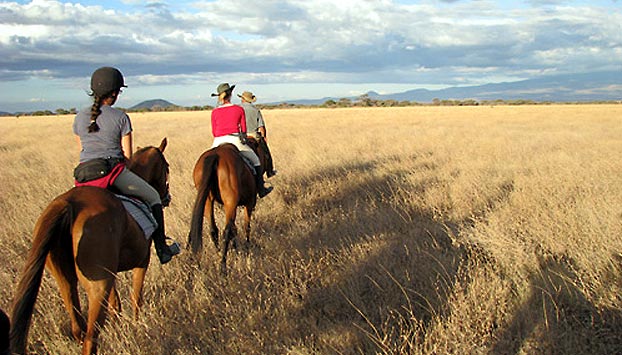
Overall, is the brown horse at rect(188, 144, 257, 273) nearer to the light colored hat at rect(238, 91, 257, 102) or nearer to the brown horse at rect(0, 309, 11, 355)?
the light colored hat at rect(238, 91, 257, 102)

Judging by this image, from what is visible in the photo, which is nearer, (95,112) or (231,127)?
(95,112)

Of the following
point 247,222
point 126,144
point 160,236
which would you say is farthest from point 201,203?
point 126,144

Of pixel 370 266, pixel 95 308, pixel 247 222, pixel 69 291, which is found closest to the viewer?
pixel 95 308

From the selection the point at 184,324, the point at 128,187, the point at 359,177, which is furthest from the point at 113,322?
the point at 359,177

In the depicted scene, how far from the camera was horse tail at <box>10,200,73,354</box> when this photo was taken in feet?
7.85

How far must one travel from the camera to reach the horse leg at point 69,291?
2947 mm

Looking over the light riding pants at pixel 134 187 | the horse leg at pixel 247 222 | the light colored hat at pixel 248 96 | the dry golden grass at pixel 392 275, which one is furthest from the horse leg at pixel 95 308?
the light colored hat at pixel 248 96

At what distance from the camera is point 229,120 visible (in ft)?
21.6

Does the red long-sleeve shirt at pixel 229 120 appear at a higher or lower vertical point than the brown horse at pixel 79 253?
higher

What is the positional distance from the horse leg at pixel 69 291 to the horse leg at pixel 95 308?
0.72 feet

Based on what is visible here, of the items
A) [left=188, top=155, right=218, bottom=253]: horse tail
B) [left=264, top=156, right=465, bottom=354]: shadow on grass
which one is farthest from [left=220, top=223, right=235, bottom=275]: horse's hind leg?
[left=264, top=156, right=465, bottom=354]: shadow on grass

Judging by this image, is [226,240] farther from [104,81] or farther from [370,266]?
[104,81]

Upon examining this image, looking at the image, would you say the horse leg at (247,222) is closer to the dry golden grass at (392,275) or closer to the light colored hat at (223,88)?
the dry golden grass at (392,275)

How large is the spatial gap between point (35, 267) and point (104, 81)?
68.7 inches
